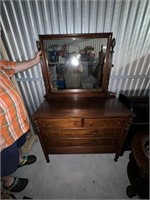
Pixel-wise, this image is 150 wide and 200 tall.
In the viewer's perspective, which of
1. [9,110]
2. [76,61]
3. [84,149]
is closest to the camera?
[9,110]

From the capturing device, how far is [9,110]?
97 cm

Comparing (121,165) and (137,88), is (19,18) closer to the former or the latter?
(137,88)

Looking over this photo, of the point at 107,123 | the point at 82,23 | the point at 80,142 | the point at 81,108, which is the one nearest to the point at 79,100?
the point at 81,108

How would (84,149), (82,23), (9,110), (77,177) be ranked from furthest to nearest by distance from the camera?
1. (84,149)
2. (77,177)
3. (82,23)
4. (9,110)

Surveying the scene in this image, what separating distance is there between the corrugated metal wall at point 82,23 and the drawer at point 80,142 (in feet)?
3.59

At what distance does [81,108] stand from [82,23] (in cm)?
104

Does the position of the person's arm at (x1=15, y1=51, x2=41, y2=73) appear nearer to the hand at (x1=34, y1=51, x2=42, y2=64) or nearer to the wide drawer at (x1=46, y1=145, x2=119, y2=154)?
the hand at (x1=34, y1=51, x2=42, y2=64)

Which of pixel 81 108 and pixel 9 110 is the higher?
pixel 9 110

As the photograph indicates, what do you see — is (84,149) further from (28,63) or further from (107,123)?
(28,63)

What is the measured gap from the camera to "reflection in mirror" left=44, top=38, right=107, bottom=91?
4.08 feet

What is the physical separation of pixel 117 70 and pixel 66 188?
6.07ft

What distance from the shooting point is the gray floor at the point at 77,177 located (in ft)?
4.36

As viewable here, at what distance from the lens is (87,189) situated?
4.47 ft

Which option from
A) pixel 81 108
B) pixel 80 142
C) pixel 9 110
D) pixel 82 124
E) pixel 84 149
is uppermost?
pixel 9 110
